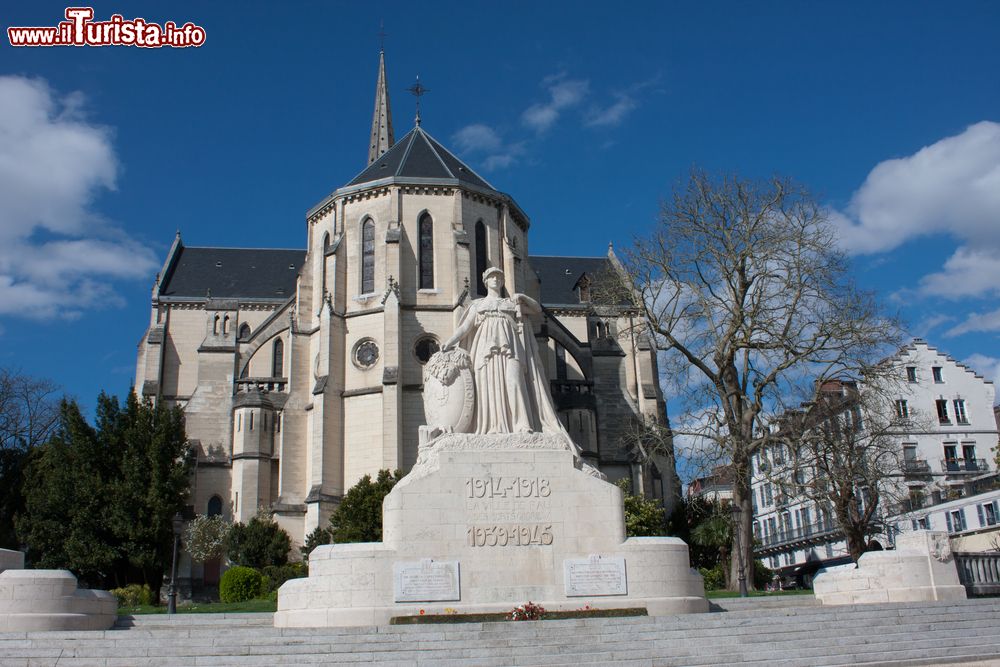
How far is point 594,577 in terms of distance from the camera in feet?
48.0

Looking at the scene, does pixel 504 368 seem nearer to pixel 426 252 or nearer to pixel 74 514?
pixel 74 514

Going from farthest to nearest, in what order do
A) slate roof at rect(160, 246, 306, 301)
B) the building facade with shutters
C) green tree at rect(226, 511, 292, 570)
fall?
1. slate roof at rect(160, 246, 306, 301)
2. the building facade with shutters
3. green tree at rect(226, 511, 292, 570)

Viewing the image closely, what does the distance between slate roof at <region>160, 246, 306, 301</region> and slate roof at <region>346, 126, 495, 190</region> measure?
12.9 m

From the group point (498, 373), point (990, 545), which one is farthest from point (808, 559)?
point (498, 373)

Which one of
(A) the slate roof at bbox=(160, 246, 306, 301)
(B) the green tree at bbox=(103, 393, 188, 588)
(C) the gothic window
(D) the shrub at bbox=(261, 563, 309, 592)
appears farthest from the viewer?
(A) the slate roof at bbox=(160, 246, 306, 301)

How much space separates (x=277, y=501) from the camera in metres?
39.6

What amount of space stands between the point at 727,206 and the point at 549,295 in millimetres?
29362

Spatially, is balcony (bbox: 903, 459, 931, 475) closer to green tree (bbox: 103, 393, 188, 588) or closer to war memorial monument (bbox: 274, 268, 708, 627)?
war memorial monument (bbox: 274, 268, 708, 627)

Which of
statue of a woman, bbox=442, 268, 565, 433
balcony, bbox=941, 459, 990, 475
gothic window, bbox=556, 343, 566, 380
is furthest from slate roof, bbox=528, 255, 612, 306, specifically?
statue of a woman, bbox=442, 268, 565, 433

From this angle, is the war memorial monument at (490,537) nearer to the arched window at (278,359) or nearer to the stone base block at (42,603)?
the stone base block at (42,603)

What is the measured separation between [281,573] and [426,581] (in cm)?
2066

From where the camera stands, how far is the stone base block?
43.6ft

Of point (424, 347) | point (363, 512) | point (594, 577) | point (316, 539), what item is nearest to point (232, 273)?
point (424, 347)

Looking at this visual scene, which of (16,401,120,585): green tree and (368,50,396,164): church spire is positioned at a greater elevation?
(368,50,396,164): church spire
